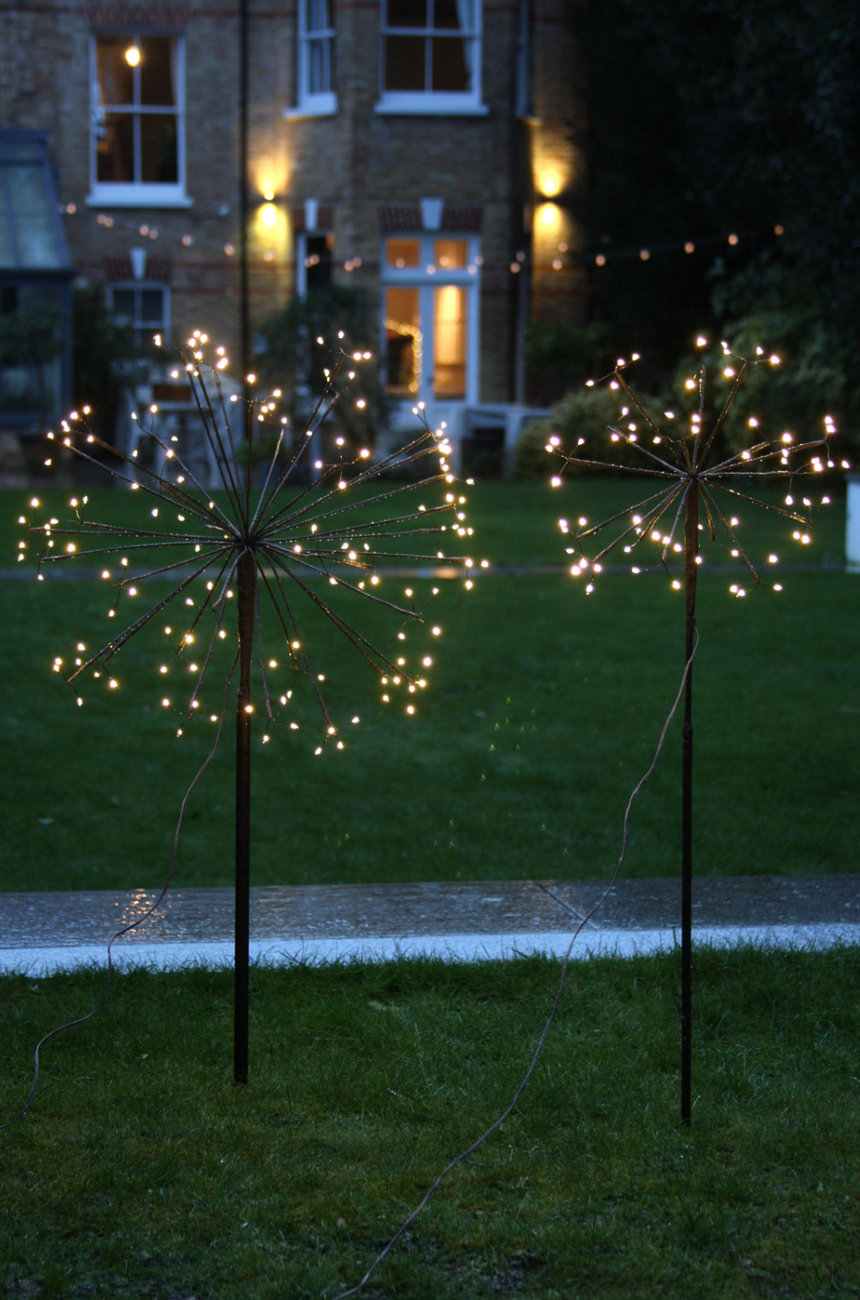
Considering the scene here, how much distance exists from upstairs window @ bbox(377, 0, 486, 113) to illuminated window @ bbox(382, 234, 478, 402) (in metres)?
1.98

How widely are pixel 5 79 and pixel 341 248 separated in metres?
5.28

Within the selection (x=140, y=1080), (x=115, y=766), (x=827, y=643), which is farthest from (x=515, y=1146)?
(x=827, y=643)

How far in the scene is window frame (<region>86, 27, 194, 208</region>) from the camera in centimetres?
2084

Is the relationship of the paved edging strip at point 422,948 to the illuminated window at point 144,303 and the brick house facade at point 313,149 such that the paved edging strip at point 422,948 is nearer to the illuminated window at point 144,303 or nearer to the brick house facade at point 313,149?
the brick house facade at point 313,149

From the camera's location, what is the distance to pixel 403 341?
21.6 meters

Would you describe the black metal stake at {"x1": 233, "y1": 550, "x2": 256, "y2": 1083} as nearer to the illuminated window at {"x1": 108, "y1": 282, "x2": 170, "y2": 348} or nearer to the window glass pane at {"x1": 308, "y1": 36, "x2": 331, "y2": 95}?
the illuminated window at {"x1": 108, "y1": 282, "x2": 170, "y2": 348}

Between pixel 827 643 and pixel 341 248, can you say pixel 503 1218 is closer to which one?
pixel 827 643

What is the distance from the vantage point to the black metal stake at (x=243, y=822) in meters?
3.39

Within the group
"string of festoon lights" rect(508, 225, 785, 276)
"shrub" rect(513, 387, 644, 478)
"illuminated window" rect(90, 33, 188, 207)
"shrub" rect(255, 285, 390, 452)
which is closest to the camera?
"shrub" rect(513, 387, 644, 478)

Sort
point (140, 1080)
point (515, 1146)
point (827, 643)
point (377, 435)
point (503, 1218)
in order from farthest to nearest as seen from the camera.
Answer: point (377, 435) < point (827, 643) < point (140, 1080) < point (515, 1146) < point (503, 1218)

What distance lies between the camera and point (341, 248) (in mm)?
20719

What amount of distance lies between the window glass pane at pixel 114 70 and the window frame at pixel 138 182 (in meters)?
0.07

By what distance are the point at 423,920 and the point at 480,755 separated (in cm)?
284

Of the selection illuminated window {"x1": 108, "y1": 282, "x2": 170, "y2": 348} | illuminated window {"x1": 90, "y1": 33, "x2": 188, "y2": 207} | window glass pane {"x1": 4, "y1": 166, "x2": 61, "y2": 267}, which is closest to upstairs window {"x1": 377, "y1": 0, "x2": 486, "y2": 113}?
illuminated window {"x1": 90, "y1": 33, "x2": 188, "y2": 207}
